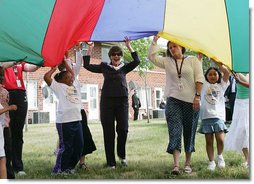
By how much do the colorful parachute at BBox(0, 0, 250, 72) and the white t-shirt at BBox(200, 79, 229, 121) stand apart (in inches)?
17.7

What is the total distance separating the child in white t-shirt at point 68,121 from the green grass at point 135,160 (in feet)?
0.40

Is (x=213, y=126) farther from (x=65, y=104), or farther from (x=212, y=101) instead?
(x=65, y=104)

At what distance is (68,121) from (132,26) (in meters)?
0.83

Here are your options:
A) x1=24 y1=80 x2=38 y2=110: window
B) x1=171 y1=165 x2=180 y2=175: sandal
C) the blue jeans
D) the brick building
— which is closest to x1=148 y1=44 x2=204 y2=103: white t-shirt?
x1=171 y1=165 x2=180 y2=175: sandal

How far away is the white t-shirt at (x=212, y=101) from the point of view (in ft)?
12.5

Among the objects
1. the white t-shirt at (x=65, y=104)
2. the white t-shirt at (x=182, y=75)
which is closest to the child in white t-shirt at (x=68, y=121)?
the white t-shirt at (x=65, y=104)

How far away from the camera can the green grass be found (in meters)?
3.61

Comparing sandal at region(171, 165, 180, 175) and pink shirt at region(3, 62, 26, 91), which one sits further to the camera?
pink shirt at region(3, 62, 26, 91)

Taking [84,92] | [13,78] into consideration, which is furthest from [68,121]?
[84,92]

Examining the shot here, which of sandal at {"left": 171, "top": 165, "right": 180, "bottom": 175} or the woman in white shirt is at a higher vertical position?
the woman in white shirt

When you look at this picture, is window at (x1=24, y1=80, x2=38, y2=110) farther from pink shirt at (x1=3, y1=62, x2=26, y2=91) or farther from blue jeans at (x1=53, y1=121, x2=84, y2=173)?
blue jeans at (x1=53, y1=121, x2=84, y2=173)

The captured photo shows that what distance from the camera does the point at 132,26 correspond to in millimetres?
3555

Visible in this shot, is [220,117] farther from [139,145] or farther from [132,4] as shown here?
[139,145]

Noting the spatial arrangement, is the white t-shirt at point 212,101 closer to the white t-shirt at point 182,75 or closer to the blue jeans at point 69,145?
the white t-shirt at point 182,75
